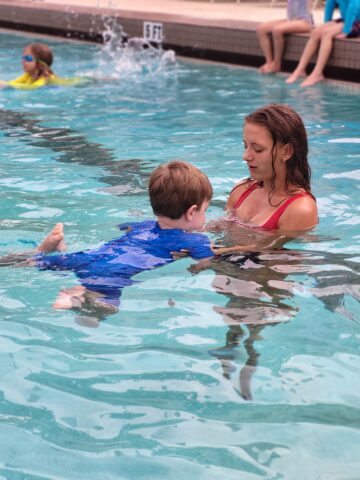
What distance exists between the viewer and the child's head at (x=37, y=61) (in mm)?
9852

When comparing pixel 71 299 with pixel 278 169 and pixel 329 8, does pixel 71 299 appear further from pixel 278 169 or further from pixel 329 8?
pixel 329 8

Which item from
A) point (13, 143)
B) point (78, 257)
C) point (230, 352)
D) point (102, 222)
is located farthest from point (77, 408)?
point (13, 143)

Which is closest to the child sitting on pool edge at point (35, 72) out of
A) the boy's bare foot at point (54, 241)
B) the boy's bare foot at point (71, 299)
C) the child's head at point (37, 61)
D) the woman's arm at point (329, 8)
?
the child's head at point (37, 61)

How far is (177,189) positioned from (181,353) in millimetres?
808

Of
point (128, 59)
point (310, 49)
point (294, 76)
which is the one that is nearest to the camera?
point (294, 76)

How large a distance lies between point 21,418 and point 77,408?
19cm

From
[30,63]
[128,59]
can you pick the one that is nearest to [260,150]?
[30,63]

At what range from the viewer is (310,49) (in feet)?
33.6

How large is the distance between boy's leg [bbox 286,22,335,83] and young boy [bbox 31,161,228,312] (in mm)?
6414

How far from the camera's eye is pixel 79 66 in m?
11.9

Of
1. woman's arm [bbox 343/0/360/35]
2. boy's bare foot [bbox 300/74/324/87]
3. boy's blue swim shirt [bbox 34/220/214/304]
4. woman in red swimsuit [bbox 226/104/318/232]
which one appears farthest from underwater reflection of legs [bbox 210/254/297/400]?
woman's arm [bbox 343/0/360/35]

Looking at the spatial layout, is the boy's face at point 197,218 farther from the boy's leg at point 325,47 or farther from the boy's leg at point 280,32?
the boy's leg at point 280,32

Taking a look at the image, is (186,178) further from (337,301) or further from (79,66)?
(79,66)

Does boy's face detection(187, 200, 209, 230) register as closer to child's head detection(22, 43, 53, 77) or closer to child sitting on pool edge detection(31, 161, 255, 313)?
child sitting on pool edge detection(31, 161, 255, 313)
